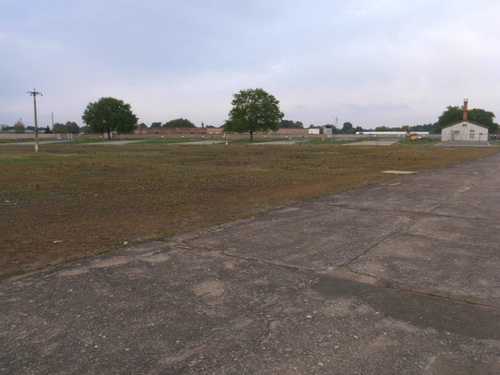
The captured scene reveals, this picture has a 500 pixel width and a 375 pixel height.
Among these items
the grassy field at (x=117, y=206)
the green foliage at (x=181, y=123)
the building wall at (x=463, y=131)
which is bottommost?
the grassy field at (x=117, y=206)

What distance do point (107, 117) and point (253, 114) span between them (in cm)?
4246

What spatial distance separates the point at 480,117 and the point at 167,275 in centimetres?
16086

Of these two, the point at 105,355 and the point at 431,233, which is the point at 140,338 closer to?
the point at 105,355

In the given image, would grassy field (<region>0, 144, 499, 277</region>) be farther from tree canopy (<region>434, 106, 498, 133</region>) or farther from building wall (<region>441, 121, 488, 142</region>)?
tree canopy (<region>434, 106, 498, 133</region>)

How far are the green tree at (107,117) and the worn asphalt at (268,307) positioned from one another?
99878mm

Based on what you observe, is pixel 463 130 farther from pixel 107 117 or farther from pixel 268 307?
pixel 268 307

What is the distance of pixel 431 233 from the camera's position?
22.2 ft

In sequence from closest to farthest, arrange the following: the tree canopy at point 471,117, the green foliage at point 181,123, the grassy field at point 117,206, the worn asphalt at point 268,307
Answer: the worn asphalt at point 268,307, the grassy field at point 117,206, the tree canopy at point 471,117, the green foliage at point 181,123

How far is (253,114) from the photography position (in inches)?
3172

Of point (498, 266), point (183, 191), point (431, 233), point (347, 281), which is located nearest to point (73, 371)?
point (347, 281)

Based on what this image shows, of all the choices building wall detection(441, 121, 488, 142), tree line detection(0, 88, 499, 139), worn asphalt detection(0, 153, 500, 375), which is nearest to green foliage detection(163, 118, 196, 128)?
tree line detection(0, 88, 499, 139)

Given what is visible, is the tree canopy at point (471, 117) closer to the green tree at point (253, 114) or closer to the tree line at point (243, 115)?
the tree line at point (243, 115)

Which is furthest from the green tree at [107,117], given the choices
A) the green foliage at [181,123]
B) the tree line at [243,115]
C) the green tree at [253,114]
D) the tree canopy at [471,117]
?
the tree canopy at [471,117]

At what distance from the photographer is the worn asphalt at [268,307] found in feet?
9.90
